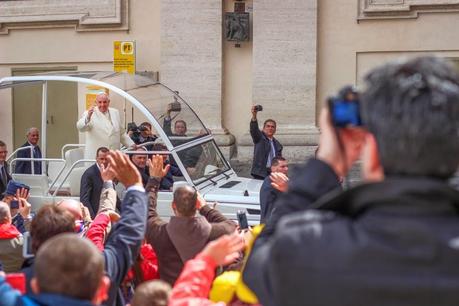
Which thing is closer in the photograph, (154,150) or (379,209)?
(379,209)

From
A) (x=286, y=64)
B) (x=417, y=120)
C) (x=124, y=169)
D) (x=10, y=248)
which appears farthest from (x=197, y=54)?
(x=417, y=120)

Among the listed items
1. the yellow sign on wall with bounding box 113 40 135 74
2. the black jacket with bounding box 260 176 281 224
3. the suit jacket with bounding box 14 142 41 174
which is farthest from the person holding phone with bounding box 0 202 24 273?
the yellow sign on wall with bounding box 113 40 135 74

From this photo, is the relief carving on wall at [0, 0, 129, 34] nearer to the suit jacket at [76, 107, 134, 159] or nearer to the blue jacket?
the suit jacket at [76, 107, 134, 159]

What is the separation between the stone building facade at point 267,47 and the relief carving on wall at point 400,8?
2 cm

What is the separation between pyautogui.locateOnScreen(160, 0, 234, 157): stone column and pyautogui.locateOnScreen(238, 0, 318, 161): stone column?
716mm

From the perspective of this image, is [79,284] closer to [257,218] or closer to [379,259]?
[379,259]

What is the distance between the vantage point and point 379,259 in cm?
172

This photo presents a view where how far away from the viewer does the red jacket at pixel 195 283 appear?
110 inches

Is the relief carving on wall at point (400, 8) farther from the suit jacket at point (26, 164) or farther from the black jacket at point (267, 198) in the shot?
the black jacket at point (267, 198)

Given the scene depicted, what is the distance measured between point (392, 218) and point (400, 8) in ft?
39.9

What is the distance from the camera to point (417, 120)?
69.4 inches

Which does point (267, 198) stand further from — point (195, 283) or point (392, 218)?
point (392, 218)

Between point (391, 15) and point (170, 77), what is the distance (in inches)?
165

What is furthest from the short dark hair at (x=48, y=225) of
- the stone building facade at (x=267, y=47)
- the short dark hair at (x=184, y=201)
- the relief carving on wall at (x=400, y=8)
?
the relief carving on wall at (x=400, y=8)
